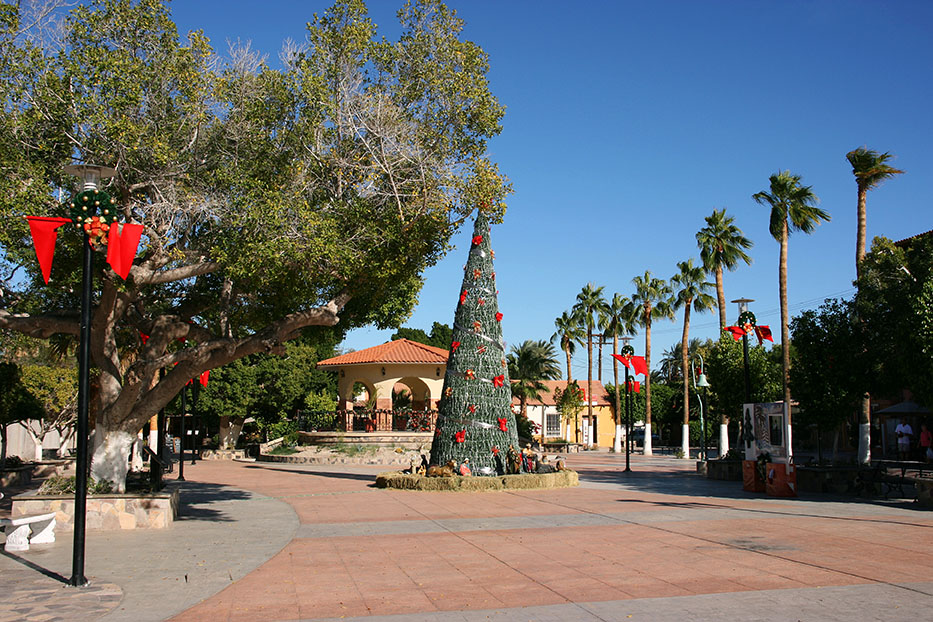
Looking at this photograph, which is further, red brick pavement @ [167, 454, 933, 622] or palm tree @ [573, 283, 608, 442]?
palm tree @ [573, 283, 608, 442]

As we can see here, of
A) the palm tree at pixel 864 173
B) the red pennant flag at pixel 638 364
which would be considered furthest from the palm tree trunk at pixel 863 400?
the red pennant flag at pixel 638 364

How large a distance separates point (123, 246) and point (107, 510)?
5009mm

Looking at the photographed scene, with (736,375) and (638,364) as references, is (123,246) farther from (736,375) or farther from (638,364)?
(638,364)

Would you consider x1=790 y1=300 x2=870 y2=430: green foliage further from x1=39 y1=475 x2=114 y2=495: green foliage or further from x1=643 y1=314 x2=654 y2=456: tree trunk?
x1=643 y1=314 x2=654 y2=456: tree trunk

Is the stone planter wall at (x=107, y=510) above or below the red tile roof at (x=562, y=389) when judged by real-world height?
below

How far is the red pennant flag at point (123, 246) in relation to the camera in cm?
1011

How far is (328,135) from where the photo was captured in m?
13.6

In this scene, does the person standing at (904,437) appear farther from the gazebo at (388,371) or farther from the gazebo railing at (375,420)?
the gazebo at (388,371)

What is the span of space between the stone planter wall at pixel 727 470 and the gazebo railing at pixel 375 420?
1508cm

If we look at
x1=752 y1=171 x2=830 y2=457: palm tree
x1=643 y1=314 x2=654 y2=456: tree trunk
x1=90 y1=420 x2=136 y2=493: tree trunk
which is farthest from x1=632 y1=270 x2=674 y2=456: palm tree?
x1=90 y1=420 x2=136 y2=493: tree trunk

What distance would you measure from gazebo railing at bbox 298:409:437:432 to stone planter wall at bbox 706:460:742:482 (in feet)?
49.5

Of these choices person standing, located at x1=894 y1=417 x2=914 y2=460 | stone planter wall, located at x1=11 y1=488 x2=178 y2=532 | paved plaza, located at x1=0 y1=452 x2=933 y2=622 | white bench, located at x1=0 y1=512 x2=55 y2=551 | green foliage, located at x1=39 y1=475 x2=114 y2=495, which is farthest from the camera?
person standing, located at x1=894 y1=417 x2=914 y2=460

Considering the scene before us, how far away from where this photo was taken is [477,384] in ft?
66.7

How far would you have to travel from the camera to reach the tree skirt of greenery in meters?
19.4
